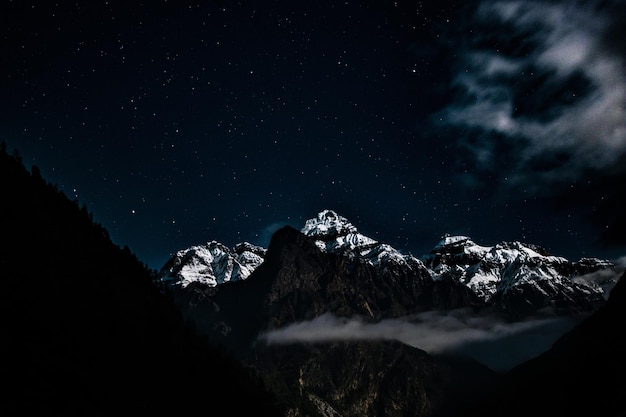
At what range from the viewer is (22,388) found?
7825 centimetres

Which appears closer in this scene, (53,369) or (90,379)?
(53,369)

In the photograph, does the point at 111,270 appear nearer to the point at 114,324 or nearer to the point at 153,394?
the point at 114,324

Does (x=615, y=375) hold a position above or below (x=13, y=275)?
below

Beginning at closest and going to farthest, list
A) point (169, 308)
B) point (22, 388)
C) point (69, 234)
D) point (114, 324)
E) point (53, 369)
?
point (22, 388) < point (53, 369) < point (114, 324) < point (69, 234) < point (169, 308)

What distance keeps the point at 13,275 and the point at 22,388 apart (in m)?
37.1

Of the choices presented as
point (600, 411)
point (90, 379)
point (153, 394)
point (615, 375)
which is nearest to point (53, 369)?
point (90, 379)

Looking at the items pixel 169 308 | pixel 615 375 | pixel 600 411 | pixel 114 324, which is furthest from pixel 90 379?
pixel 615 375

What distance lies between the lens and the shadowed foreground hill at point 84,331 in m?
85.8

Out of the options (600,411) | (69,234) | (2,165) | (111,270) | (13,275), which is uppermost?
(2,165)

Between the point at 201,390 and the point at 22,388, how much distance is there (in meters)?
71.2

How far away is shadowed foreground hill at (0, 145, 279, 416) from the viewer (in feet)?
281

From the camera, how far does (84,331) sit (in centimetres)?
10962

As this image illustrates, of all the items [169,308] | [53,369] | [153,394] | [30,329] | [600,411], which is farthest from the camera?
[169,308]

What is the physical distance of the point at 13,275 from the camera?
347 feet
